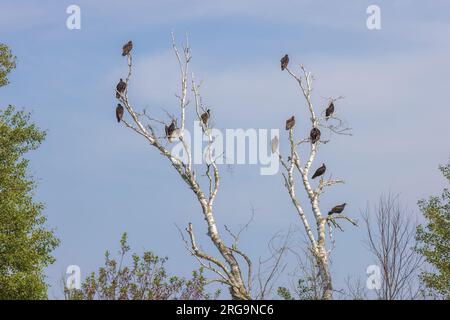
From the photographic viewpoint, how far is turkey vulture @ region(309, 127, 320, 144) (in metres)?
25.5

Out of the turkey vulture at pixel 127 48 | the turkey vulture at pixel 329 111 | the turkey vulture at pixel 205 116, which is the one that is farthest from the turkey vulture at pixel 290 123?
the turkey vulture at pixel 127 48

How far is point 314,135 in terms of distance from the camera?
1006 inches

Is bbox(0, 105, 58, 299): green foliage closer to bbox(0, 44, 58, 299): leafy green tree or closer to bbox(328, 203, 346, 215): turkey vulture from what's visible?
bbox(0, 44, 58, 299): leafy green tree

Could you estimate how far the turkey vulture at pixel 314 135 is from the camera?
83.8ft

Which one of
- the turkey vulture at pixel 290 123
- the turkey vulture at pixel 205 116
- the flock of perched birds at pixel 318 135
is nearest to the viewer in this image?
the turkey vulture at pixel 205 116

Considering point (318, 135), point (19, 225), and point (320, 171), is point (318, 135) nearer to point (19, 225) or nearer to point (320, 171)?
point (320, 171)

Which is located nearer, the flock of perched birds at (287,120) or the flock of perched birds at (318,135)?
the flock of perched birds at (287,120)

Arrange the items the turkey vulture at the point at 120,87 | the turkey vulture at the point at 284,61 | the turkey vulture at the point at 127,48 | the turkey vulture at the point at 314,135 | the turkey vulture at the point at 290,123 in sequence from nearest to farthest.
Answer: the turkey vulture at the point at 120,87 < the turkey vulture at the point at 127,48 < the turkey vulture at the point at 314,135 < the turkey vulture at the point at 290,123 < the turkey vulture at the point at 284,61

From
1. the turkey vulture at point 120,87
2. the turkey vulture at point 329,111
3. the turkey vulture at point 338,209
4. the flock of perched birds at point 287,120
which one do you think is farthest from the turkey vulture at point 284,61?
the turkey vulture at point 120,87

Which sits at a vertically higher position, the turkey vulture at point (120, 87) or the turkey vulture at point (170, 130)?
the turkey vulture at point (120, 87)

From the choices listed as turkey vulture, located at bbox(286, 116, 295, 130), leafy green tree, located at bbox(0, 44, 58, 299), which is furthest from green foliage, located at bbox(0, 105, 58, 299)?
turkey vulture, located at bbox(286, 116, 295, 130)

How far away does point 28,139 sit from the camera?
104 feet

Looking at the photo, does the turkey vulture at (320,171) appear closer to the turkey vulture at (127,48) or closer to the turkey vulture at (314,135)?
the turkey vulture at (314,135)
